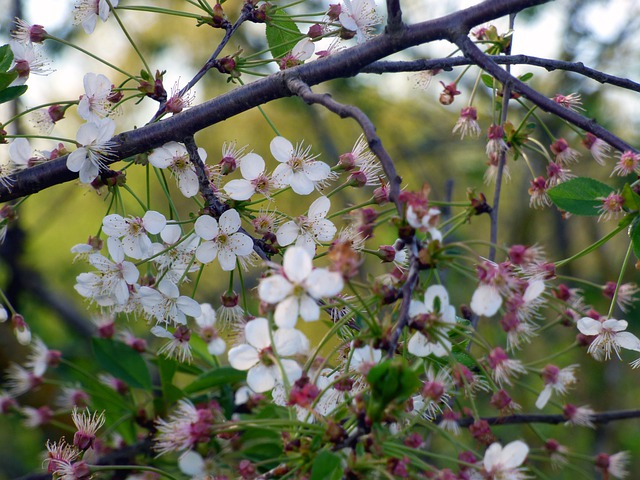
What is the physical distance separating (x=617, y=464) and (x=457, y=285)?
2.05 meters

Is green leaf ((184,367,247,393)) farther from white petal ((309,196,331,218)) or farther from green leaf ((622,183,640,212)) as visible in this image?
green leaf ((622,183,640,212))

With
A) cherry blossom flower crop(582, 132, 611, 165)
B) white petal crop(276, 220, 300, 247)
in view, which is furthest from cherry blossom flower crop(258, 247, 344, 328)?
cherry blossom flower crop(582, 132, 611, 165)

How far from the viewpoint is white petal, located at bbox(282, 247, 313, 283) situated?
0.74 m

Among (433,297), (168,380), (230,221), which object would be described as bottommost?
(168,380)

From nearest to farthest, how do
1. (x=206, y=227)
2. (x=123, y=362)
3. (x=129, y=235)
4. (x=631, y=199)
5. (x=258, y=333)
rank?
1. (x=258, y=333)
2. (x=631, y=199)
3. (x=206, y=227)
4. (x=129, y=235)
5. (x=123, y=362)

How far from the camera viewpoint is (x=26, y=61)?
1.29 m

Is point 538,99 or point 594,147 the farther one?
point 594,147

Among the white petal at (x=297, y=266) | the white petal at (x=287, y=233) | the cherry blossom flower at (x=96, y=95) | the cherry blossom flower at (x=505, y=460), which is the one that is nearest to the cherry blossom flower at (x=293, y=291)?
the white petal at (x=297, y=266)

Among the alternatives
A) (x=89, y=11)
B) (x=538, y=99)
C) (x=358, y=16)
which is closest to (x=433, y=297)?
(x=538, y=99)

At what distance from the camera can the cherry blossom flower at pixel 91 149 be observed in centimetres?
109

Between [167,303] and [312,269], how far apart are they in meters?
0.50

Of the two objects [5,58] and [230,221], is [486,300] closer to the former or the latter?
[230,221]

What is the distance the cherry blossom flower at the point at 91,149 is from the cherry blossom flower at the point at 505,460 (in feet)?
2.26

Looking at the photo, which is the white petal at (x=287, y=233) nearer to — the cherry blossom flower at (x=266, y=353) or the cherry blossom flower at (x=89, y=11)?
the cherry blossom flower at (x=266, y=353)
